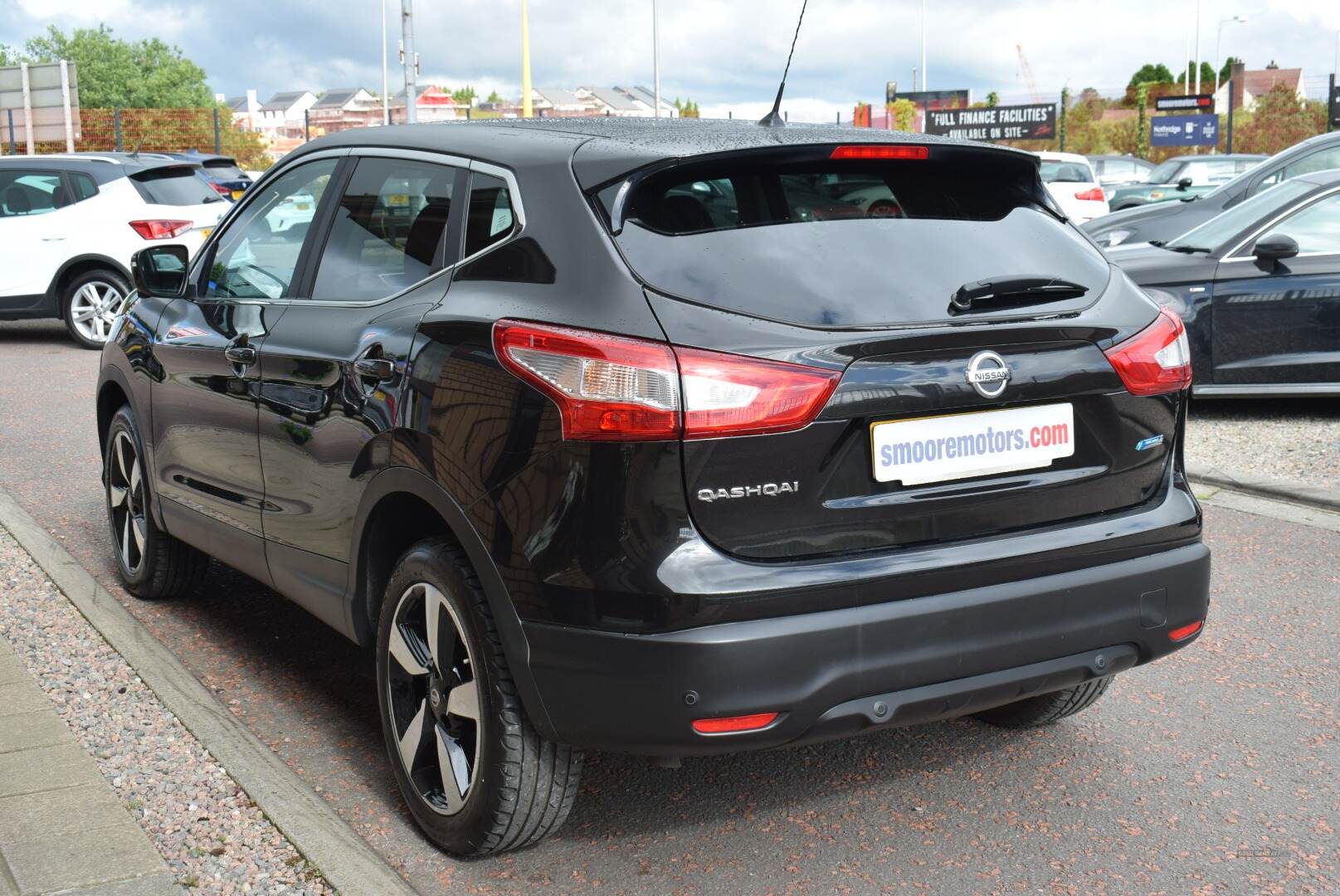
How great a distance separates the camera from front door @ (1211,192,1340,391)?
8758mm

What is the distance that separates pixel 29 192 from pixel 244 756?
1241 centimetres

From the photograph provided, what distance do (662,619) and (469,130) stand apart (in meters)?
1.59

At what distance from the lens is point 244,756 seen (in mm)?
3881

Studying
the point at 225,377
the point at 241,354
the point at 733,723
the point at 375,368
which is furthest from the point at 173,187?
the point at 733,723

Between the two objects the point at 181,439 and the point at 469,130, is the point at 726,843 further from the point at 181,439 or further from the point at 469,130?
the point at 181,439

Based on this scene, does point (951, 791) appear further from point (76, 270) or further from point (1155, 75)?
point (1155, 75)

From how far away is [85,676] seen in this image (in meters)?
4.50

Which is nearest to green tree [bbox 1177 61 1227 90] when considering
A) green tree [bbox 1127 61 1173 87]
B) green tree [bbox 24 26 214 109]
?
green tree [bbox 1127 61 1173 87]

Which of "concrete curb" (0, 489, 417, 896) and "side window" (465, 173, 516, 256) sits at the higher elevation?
"side window" (465, 173, 516, 256)

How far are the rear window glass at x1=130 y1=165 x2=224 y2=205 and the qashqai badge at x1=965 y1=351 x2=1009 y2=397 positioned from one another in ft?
42.7

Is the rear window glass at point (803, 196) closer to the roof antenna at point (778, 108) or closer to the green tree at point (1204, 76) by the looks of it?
the roof antenna at point (778, 108)

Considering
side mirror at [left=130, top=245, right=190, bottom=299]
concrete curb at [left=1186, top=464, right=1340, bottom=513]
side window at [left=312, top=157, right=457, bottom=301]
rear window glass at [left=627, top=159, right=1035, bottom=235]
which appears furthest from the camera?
concrete curb at [left=1186, top=464, right=1340, bottom=513]

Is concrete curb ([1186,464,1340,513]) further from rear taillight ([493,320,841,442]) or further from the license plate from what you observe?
rear taillight ([493,320,841,442])

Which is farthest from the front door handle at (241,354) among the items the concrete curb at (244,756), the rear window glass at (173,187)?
the rear window glass at (173,187)
